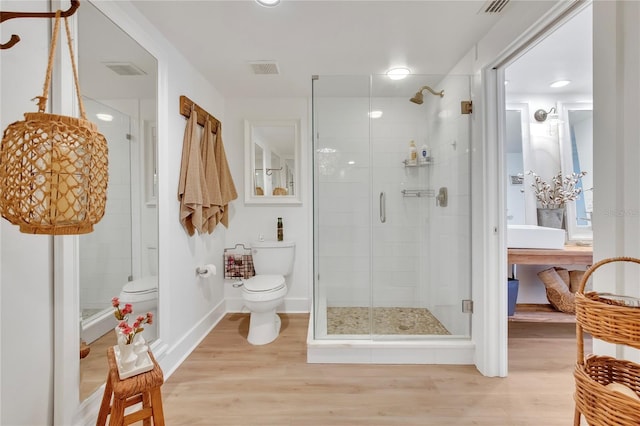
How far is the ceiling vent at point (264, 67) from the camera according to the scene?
220 centimetres

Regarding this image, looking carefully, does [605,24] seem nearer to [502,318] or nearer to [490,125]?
[490,125]

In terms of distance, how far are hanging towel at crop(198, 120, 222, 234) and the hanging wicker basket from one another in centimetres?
142

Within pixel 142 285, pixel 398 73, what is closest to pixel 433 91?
pixel 398 73

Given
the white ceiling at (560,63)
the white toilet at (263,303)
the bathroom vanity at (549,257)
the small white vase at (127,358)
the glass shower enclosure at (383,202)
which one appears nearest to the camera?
the small white vase at (127,358)

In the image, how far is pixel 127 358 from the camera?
113 cm

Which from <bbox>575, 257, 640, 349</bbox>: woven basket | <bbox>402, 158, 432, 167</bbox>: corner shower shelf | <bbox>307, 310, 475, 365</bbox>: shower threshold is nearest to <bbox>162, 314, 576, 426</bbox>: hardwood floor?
<bbox>307, 310, 475, 365</bbox>: shower threshold

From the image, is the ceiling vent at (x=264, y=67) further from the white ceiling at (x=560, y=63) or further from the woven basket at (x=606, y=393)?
the woven basket at (x=606, y=393)

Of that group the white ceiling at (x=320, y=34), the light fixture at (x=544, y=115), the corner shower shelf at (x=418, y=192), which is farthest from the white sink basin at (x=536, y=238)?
the white ceiling at (x=320, y=34)

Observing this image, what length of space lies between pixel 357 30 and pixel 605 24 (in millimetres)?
1189

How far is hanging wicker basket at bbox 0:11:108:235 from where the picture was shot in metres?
0.79

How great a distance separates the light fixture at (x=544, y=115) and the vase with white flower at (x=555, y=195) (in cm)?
54

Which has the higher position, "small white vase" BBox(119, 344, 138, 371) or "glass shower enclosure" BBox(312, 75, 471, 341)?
"glass shower enclosure" BBox(312, 75, 471, 341)

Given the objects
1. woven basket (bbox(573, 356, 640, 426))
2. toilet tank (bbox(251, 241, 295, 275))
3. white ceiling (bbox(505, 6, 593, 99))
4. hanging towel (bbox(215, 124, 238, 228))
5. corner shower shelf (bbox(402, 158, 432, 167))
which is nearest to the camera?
woven basket (bbox(573, 356, 640, 426))

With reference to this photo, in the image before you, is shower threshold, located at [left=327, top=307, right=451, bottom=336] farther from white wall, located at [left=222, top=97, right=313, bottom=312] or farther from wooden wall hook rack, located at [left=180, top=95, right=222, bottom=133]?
wooden wall hook rack, located at [left=180, top=95, right=222, bottom=133]
